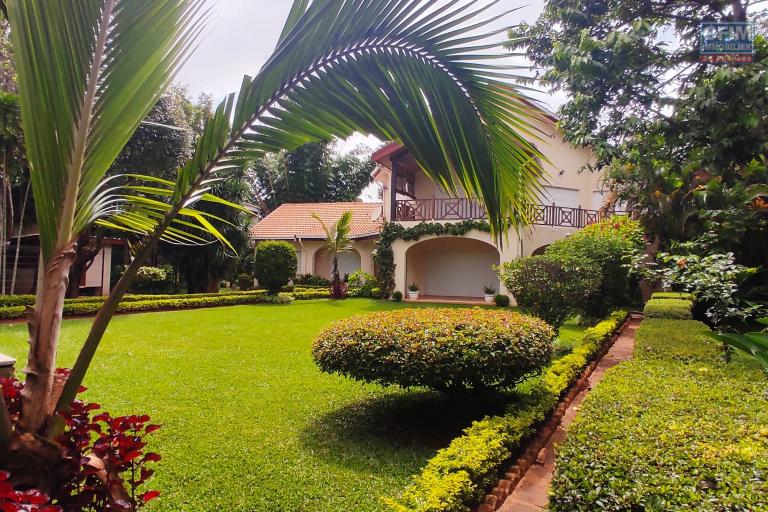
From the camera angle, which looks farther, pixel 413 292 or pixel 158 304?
pixel 413 292

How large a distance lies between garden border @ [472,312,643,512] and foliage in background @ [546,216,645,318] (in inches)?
146

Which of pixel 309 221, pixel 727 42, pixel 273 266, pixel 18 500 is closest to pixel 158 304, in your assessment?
pixel 273 266

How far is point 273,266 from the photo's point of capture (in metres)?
17.5

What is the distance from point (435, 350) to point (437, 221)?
43.9ft

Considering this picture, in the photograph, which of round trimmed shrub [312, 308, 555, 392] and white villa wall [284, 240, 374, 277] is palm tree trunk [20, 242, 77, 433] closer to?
round trimmed shrub [312, 308, 555, 392]

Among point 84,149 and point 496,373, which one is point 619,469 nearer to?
point 496,373

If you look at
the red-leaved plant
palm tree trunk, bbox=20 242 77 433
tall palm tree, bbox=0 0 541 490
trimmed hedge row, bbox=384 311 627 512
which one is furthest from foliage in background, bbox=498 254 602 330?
palm tree trunk, bbox=20 242 77 433

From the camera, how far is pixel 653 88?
26.8 ft

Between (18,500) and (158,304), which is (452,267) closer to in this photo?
(158,304)

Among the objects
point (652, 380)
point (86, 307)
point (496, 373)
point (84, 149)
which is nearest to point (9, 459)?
point (84, 149)

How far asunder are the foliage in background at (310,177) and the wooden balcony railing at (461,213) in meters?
16.9

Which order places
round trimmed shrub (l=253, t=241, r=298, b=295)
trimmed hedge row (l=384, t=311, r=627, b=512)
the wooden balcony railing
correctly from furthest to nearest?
round trimmed shrub (l=253, t=241, r=298, b=295)
the wooden balcony railing
trimmed hedge row (l=384, t=311, r=627, b=512)

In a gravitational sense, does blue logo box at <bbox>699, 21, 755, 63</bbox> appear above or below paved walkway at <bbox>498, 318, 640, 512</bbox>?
above

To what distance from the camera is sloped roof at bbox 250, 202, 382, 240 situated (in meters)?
22.4
